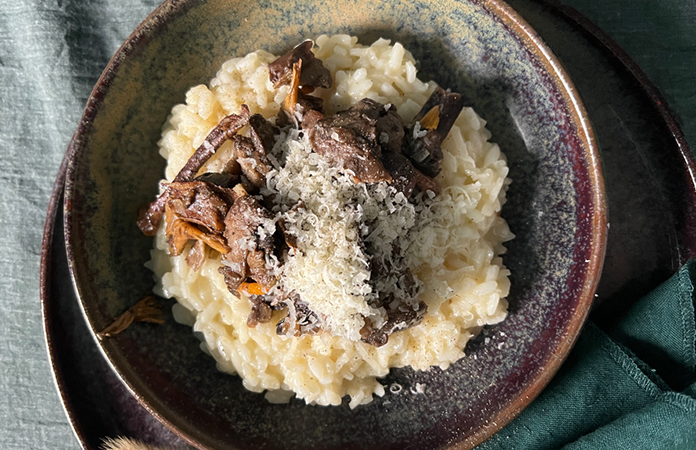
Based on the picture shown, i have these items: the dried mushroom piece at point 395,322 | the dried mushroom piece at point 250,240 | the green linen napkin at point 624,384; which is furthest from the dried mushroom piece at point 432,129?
the green linen napkin at point 624,384

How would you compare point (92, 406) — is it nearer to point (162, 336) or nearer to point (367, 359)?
point (162, 336)

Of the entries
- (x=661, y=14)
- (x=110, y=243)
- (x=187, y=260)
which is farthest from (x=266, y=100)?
(x=661, y=14)

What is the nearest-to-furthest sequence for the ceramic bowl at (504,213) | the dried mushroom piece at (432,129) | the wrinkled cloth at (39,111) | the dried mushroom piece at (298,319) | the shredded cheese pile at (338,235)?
the shredded cheese pile at (338,235) < the dried mushroom piece at (298,319) < the dried mushroom piece at (432,129) < the ceramic bowl at (504,213) < the wrinkled cloth at (39,111)

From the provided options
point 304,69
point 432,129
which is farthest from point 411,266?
point 304,69

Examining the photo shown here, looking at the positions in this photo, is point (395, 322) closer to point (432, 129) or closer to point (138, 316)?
point (432, 129)

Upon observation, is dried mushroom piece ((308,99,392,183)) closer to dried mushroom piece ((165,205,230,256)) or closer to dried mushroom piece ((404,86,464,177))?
dried mushroom piece ((404,86,464,177))

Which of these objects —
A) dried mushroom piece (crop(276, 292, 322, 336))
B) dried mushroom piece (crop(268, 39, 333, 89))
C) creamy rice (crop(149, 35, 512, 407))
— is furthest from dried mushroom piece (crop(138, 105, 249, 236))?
dried mushroom piece (crop(276, 292, 322, 336))

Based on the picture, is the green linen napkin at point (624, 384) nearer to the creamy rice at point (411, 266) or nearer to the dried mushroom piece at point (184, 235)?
the creamy rice at point (411, 266)
